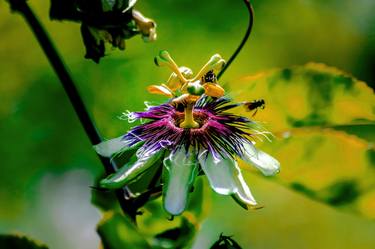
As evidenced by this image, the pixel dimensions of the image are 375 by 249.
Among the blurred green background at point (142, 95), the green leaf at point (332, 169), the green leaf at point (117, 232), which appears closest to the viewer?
the green leaf at point (117, 232)

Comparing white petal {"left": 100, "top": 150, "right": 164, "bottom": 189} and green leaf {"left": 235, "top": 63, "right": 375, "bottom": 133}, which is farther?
green leaf {"left": 235, "top": 63, "right": 375, "bottom": 133}

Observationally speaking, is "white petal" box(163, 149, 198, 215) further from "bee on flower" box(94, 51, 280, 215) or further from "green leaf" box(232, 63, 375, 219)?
"green leaf" box(232, 63, 375, 219)

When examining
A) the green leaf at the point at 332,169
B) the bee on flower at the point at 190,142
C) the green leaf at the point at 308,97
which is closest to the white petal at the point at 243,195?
the bee on flower at the point at 190,142

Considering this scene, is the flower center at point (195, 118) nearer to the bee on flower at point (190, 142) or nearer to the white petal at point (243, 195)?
the bee on flower at point (190, 142)

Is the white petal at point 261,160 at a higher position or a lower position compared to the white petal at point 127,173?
higher

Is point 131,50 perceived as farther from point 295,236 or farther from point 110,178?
point 110,178

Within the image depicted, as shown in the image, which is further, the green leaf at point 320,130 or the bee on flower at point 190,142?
the green leaf at point 320,130

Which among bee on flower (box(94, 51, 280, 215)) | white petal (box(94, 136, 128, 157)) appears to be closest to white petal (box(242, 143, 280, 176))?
bee on flower (box(94, 51, 280, 215))
